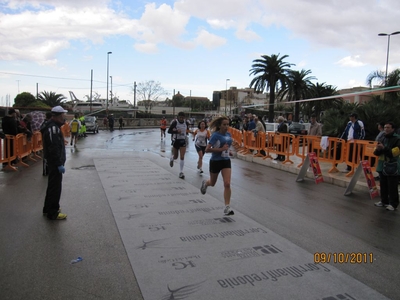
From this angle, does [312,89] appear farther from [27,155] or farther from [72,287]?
[72,287]

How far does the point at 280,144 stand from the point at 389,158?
6574 mm

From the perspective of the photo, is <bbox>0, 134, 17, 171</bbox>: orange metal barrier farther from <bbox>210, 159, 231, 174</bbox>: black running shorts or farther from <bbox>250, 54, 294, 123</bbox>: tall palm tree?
<bbox>250, 54, 294, 123</bbox>: tall palm tree

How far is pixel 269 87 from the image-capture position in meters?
42.8

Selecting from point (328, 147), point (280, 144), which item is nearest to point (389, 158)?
point (328, 147)

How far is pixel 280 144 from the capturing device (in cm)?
1334

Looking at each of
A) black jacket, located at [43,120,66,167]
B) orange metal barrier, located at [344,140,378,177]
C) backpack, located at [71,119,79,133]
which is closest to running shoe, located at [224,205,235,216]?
black jacket, located at [43,120,66,167]

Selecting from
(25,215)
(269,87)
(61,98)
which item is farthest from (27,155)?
(61,98)

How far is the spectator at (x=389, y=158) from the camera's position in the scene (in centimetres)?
675

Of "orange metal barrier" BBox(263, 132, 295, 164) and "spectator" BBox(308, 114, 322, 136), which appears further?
"spectator" BBox(308, 114, 322, 136)

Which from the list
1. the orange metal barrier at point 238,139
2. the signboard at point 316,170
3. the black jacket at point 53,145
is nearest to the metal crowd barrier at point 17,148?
the black jacket at point 53,145

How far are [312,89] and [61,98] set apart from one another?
169 ft

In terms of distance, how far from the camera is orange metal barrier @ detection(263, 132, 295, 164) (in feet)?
41.9
